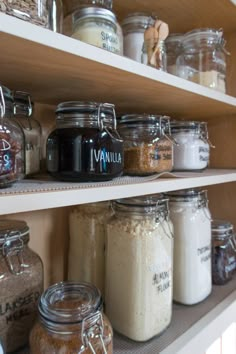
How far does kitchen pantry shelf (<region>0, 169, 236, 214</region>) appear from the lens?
1.18 feet

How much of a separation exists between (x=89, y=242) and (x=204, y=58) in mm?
573

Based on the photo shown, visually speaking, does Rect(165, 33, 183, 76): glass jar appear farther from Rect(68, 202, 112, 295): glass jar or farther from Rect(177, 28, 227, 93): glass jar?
Rect(68, 202, 112, 295): glass jar

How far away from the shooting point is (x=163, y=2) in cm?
74

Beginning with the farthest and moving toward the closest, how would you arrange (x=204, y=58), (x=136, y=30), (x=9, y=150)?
(x=204, y=58), (x=136, y=30), (x=9, y=150)

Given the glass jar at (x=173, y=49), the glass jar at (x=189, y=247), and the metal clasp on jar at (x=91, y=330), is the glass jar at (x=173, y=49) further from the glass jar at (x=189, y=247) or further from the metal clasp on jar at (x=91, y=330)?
the metal clasp on jar at (x=91, y=330)

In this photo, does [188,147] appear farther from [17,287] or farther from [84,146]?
[17,287]

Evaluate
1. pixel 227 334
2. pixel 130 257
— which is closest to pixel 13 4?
pixel 130 257

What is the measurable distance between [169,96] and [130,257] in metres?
0.35

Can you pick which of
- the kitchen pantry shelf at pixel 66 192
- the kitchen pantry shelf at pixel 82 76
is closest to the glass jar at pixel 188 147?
the kitchen pantry shelf at pixel 82 76

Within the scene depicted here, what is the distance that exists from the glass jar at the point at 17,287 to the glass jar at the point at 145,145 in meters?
0.24

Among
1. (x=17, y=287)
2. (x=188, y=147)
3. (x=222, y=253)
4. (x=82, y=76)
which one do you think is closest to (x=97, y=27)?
(x=82, y=76)

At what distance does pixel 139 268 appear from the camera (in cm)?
57

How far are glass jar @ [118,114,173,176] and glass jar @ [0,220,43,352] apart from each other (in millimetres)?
241

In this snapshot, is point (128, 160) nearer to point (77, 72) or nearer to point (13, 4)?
point (77, 72)
